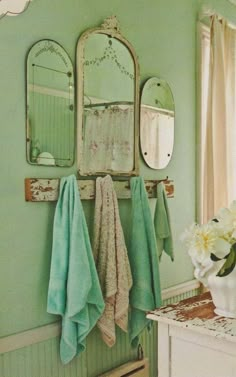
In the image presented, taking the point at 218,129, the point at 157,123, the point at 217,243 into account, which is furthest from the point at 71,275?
the point at 218,129

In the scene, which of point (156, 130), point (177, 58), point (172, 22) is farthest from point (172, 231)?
point (172, 22)

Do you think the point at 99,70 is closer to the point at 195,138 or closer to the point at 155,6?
the point at 155,6

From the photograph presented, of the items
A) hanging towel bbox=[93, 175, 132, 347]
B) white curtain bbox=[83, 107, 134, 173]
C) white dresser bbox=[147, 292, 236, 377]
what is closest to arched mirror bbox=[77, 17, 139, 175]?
white curtain bbox=[83, 107, 134, 173]

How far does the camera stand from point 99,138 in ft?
6.07

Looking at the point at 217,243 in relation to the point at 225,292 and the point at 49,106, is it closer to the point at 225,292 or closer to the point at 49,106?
the point at 225,292

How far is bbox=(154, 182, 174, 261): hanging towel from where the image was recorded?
2.09 meters

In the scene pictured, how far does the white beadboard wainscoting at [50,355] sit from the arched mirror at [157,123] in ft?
2.84

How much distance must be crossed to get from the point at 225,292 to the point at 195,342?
0.18 metres

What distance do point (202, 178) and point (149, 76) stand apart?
2.26ft

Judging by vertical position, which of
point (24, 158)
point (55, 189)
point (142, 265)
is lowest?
point (142, 265)

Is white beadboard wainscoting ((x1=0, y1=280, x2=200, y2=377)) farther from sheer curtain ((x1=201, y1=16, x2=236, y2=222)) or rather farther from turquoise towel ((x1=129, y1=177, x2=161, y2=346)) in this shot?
sheer curtain ((x1=201, y1=16, x2=236, y2=222))

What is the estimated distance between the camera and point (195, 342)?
4.38 feet

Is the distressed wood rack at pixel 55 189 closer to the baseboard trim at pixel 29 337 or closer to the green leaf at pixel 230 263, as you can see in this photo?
the baseboard trim at pixel 29 337

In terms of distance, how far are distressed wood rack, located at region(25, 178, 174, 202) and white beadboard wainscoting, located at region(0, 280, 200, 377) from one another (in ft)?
1.64
